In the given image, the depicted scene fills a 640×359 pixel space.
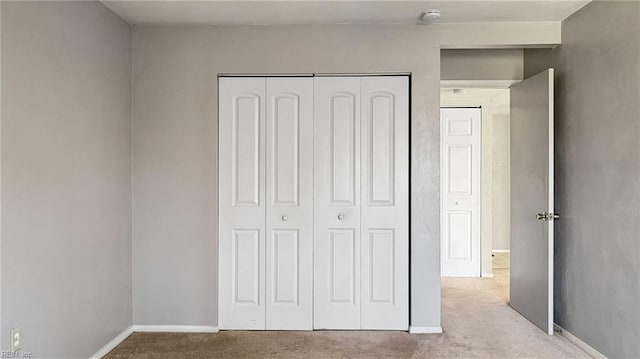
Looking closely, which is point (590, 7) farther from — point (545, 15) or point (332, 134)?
point (332, 134)

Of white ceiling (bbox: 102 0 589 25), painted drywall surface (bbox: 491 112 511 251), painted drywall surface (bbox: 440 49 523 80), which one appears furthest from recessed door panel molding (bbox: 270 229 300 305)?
painted drywall surface (bbox: 491 112 511 251)

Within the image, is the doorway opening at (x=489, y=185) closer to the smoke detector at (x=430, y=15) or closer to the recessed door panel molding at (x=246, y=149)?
the smoke detector at (x=430, y=15)

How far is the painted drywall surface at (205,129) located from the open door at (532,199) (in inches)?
19.7

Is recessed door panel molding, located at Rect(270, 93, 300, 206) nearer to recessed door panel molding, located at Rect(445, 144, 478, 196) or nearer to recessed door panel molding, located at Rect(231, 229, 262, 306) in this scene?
recessed door panel molding, located at Rect(231, 229, 262, 306)

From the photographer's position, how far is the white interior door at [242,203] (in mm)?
3357

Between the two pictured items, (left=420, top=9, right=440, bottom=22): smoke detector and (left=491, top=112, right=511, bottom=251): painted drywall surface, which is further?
(left=491, top=112, right=511, bottom=251): painted drywall surface

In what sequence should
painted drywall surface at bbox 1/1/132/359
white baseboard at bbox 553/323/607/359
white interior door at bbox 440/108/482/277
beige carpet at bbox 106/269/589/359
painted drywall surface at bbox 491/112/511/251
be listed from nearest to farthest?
painted drywall surface at bbox 1/1/132/359
white baseboard at bbox 553/323/607/359
beige carpet at bbox 106/269/589/359
white interior door at bbox 440/108/482/277
painted drywall surface at bbox 491/112/511/251

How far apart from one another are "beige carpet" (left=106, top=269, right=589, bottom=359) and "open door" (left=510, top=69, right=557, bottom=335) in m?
0.25

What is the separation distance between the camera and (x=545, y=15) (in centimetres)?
311

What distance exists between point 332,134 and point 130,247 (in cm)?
176

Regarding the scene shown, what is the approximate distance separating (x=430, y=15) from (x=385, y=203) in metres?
1.38

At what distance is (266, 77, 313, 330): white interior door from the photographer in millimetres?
3352

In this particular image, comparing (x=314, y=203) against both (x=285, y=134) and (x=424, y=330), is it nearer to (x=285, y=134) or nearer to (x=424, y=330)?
(x=285, y=134)

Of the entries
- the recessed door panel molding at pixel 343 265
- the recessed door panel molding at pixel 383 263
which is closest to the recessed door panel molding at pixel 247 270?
the recessed door panel molding at pixel 343 265
